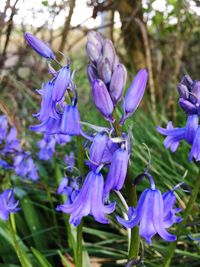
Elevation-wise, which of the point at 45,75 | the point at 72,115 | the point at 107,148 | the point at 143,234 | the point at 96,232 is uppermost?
the point at 45,75

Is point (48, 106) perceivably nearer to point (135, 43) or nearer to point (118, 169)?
point (118, 169)

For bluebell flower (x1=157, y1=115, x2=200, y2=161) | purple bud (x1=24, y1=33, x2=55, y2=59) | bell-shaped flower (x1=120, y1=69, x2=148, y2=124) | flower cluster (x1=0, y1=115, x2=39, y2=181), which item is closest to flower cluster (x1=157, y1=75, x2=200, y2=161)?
bluebell flower (x1=157, y1=115, x2=200, y2=161)

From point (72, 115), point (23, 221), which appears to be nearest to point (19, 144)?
point (23, 221)

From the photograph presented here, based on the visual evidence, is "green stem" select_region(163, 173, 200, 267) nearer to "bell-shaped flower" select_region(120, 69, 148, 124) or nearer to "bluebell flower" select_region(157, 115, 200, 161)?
"bluebell flower" select_region(157, 115, 200, 161)

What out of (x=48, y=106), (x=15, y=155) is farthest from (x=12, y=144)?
(x=48, y=106)

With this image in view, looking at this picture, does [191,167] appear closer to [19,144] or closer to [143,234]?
[19,144]

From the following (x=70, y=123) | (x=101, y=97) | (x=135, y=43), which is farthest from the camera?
(x=135, y=43)

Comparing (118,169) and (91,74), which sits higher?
(91,74)
